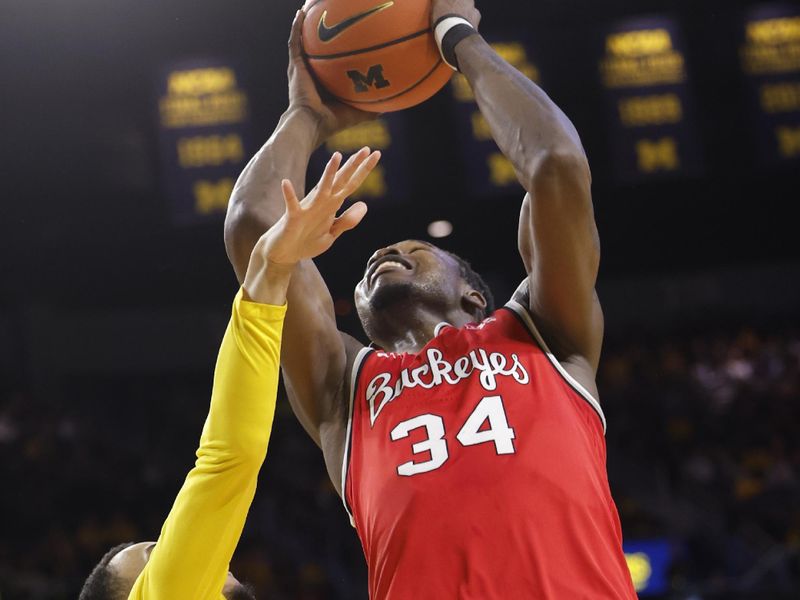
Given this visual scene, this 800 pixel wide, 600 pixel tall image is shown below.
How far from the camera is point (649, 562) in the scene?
31.9ft

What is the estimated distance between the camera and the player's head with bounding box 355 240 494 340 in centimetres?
288

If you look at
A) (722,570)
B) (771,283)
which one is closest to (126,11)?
(722,570)

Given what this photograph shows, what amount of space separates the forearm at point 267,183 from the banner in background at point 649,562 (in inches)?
294

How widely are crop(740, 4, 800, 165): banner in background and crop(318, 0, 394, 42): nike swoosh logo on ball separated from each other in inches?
262

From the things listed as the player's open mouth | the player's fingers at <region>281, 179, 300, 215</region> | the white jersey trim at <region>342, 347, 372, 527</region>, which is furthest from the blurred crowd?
the player's fingers at <region>281, 179, 300, 215</region>

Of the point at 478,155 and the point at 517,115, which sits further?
the point at 478,155

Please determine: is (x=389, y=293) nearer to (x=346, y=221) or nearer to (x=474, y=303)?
(x=474, y=303)

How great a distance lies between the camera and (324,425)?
2717 millimetres

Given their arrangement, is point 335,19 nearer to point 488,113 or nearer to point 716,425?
point 488,113

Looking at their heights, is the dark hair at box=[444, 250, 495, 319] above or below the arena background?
above

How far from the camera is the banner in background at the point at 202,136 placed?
881cm

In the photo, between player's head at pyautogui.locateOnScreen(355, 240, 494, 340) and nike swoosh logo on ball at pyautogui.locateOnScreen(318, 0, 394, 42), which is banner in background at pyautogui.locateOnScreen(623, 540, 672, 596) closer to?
player's head at pyautogui.locateOnScreen(355, 240, 494, 340)

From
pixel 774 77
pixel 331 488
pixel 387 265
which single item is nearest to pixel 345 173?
pixel 387 265

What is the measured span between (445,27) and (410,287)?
670mm
